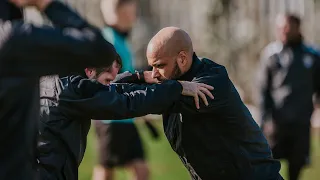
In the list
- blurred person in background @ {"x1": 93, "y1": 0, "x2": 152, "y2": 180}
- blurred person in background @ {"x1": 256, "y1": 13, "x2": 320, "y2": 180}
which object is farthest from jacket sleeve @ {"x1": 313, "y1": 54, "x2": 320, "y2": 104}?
blurred person in background @ {"x1": 93, "y1": 0, "x2": 152, "y2": 180}

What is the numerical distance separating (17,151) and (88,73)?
3.84 feet

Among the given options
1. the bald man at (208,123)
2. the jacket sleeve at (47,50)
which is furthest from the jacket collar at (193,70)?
the jacket sleeve at (47,50)

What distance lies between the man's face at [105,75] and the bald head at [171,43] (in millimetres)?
235

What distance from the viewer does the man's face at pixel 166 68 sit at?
546cm

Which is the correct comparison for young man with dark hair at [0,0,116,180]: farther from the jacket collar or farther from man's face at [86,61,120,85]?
the jacket collar

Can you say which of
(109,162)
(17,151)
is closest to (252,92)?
(109,162)

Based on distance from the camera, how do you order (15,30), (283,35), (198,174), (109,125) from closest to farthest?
1. (15,30)
2. (198,174)
3. (109,125)
4. (283,35)

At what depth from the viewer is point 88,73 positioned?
531 centimetres

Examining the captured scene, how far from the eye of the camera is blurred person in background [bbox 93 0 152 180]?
9.18 metres

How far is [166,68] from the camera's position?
5480 millimetres

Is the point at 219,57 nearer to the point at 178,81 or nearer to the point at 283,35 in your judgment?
the point at 283,35

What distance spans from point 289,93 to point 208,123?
492 centimetres

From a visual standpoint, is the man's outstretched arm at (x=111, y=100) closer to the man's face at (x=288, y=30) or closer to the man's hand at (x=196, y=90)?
the man's hand at (x=196, y=90)

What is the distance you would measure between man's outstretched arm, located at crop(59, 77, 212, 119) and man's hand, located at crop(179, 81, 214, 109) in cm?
7
